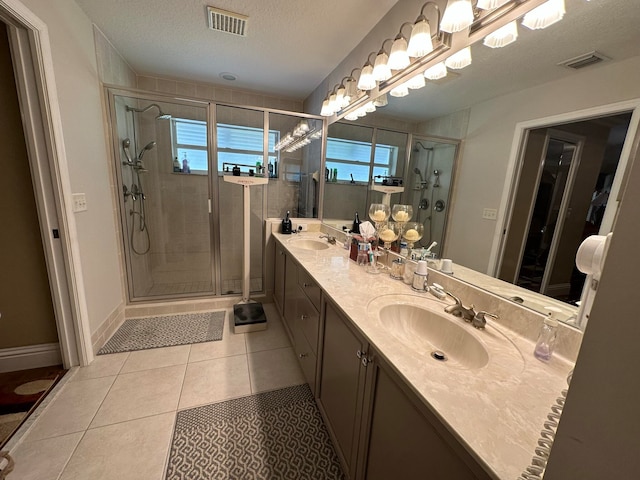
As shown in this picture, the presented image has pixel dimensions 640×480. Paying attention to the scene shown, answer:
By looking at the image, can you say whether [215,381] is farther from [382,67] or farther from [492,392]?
[382,67]

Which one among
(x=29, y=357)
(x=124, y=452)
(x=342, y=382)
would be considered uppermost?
(x=342, y=382)

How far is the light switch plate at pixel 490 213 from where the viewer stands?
3.85ft

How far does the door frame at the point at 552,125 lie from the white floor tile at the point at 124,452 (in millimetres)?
1877

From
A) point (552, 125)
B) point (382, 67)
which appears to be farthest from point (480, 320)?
point (382, 67)

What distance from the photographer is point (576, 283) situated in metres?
0.87

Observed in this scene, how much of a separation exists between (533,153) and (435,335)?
857 mm

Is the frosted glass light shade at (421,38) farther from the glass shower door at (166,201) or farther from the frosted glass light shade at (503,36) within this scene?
the glass shower door at (166,201)

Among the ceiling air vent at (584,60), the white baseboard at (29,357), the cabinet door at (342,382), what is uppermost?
the ceiling air vent at (584,60)

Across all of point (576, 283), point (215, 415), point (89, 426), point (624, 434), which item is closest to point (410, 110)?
point (576, 283)

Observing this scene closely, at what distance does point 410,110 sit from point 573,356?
1.52m

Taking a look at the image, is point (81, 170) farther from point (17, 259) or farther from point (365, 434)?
point (365, 434)

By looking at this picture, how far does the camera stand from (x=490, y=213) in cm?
119

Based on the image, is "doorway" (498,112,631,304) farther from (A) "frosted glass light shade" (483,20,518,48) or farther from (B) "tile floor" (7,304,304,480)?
(B) "tile floor" (7,304,304,480)

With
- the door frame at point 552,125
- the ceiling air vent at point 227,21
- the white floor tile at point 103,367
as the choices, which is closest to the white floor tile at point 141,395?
the white floor tile at point 103,367
